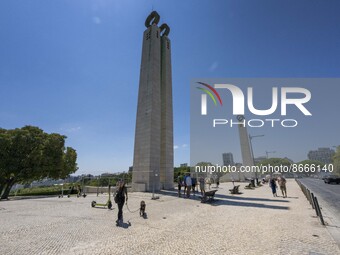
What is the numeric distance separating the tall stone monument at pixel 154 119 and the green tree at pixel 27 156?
13136mm

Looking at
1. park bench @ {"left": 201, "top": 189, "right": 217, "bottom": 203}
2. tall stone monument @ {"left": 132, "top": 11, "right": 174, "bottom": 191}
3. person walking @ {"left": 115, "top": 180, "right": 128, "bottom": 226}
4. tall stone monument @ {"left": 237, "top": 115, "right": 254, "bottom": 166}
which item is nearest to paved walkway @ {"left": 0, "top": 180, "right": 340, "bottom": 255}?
person walking @ {"left": 115, "top": 180, "right": 128, "bottom": 226}

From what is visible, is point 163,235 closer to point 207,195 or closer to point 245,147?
point 207,195

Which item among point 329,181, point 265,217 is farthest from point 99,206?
point 329,181

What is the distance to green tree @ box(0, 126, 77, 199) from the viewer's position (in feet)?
83.5

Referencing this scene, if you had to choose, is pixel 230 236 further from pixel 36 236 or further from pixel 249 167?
pixel 249 167

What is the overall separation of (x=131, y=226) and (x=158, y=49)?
83.4ft

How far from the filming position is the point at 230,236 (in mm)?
6703

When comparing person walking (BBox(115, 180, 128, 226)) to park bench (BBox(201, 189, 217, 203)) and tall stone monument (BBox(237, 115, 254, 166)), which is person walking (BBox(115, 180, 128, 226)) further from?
tall stone monument (BBox(237, 115, 254, 166))

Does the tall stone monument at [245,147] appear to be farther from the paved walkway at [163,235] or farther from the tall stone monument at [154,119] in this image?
the paved walkway at [163,235]

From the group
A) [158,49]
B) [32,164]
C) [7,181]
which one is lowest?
[7,181]

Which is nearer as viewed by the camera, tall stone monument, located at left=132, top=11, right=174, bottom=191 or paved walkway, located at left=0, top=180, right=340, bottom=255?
paved walkway, located at left=0, top=180, right=340, bottom=255

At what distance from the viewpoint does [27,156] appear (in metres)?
26.6

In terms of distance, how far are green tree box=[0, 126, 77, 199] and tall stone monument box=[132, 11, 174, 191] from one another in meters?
13.1

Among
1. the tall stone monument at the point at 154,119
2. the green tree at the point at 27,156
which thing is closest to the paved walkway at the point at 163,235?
the tall stone monument at the point at 154,119
